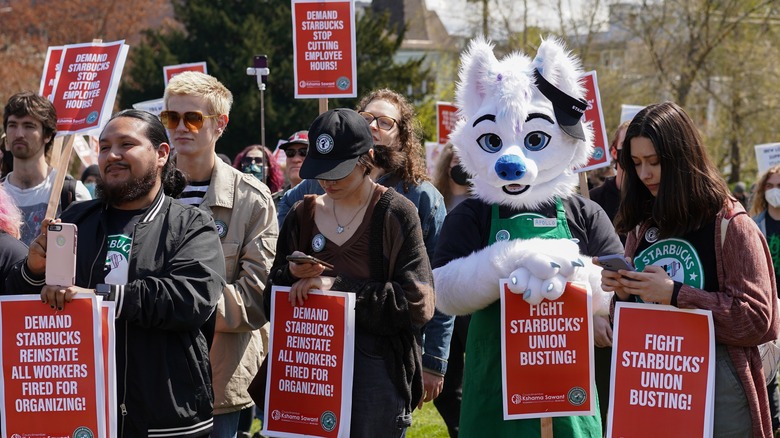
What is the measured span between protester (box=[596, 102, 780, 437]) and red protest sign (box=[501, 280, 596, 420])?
0.95 feet

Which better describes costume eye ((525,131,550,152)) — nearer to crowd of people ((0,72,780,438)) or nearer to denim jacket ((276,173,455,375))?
crowd of people ((0,72,780,438))

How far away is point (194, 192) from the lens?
4.66 meters

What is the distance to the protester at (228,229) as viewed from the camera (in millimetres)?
4422

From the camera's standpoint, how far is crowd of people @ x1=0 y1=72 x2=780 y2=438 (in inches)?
138

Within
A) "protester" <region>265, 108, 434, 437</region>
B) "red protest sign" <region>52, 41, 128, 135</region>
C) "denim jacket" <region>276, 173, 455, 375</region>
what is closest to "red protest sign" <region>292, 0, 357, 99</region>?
"red protest sign" <region>52, 41, 128, 135</region>

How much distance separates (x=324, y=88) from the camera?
6738mm

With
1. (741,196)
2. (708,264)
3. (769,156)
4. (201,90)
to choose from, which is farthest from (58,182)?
(741,196)

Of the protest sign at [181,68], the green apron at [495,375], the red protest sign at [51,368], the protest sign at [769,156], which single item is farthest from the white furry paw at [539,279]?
the protest sign at [769,156]

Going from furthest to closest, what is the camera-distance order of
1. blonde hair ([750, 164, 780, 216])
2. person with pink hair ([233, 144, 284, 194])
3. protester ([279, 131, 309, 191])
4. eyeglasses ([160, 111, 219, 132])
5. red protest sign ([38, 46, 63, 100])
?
person with pink hair ([233, 144, 284, 194])
blonde hair ([750, 164, 780, 216])
protester ([279, 131, 309, 191])
red protest sign ([38, 46, 63, 100])
eyeglasses ([160, 111, 219, 132])

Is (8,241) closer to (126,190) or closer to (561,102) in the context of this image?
(126,190)

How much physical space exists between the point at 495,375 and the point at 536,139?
963 millimetres

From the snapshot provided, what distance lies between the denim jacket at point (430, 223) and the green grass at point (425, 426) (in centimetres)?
264

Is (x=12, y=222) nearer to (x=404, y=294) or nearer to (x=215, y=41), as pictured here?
(x=404, y=294)

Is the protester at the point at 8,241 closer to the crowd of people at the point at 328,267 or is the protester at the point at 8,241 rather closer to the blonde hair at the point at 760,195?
the crowd of people at the point at 328,267
